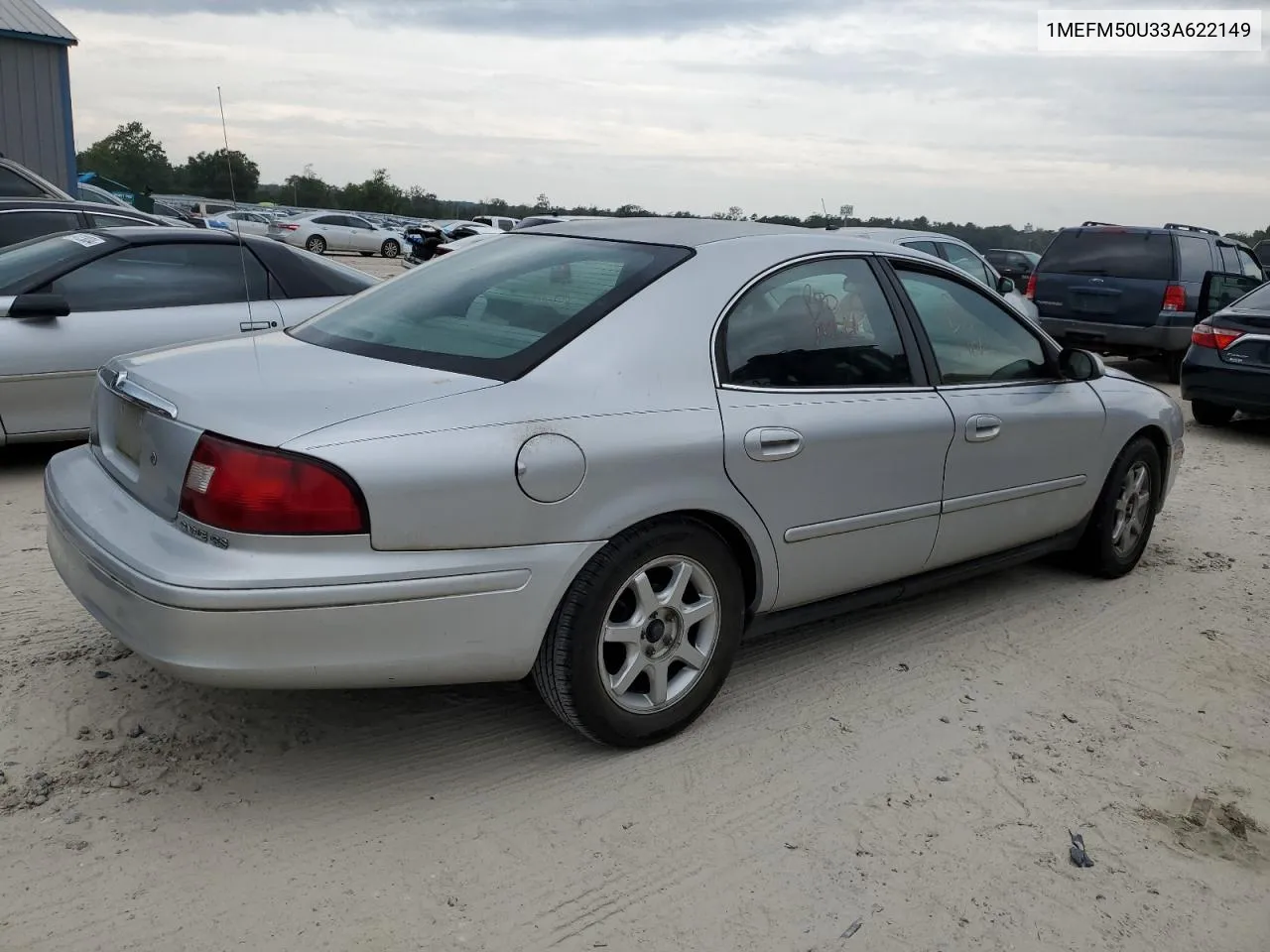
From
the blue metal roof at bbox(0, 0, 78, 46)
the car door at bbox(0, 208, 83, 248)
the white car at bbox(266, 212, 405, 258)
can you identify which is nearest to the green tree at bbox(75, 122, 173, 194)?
the white car at bbox(266, 212, 405, 258)

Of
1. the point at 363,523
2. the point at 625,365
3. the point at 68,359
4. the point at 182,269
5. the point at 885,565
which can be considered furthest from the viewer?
the point at 182,269

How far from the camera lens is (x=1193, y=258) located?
1230 cm

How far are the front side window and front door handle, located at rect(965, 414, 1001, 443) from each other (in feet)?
26.9

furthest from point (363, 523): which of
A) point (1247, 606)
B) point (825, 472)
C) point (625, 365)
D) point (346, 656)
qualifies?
point (1247, 606)

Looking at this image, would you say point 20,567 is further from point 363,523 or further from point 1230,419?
point 1230,419

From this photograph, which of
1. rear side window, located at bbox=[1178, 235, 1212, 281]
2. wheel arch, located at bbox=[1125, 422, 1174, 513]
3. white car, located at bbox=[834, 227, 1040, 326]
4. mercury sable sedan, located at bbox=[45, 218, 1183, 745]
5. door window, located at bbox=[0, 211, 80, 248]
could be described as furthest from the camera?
rear side window, located at bbox=[1178, 235, 1212, 281]

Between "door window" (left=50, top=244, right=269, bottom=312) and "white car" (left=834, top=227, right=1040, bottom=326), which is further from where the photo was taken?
"white car" (left=834, top=227, right=1040, bottom=326)

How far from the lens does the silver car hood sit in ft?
9.03

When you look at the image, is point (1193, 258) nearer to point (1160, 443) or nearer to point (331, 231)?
point (1160, 443)

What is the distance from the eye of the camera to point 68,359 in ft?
19.7

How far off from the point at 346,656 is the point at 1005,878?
1725 mm

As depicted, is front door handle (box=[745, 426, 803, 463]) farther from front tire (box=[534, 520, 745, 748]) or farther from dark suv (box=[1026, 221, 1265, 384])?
dark suv (box=[1026, 221, 1265, 384])

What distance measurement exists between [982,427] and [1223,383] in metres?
6.22

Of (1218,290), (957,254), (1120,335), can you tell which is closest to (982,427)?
(957,254)
